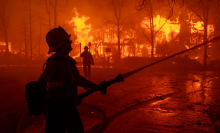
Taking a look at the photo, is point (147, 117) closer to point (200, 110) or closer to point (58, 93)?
point (200, 110)

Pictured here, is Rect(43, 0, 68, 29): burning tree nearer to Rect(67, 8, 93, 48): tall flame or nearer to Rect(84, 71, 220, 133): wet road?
Rect(67, 8, 93, 48): tall flame

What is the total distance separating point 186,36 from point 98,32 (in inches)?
746

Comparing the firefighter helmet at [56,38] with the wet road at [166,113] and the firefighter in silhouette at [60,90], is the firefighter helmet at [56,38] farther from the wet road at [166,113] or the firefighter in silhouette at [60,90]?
the wet road at [166,113]

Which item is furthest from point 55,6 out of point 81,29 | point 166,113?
point 166,113

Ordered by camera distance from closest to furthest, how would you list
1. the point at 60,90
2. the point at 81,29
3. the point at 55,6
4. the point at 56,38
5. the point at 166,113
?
the point at 60,90 → the point at 56,38 → the point at 166,113 → the point at 55,6 → the point at 81,29

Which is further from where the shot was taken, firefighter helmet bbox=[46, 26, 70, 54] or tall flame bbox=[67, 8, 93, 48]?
tall flame bbox=[67, 8, 93, 48]

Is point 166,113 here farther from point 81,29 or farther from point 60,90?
point 81,29

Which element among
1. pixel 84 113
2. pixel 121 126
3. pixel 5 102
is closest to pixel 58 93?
pixel 121 126

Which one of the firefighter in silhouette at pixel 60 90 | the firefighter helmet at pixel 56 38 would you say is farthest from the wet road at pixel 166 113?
the firefighter helmet at pixel 56 38

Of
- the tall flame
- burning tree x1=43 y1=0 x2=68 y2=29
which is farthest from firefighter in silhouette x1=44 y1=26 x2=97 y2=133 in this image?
A: the tall flame

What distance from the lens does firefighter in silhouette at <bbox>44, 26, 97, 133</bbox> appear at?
183 centimetres

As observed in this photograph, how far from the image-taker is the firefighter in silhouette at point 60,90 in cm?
183

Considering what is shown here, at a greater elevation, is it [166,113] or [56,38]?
[56,38]

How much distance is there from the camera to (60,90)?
1.85 m
